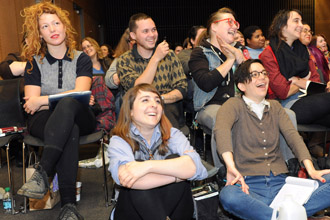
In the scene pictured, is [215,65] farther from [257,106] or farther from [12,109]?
[12,109]

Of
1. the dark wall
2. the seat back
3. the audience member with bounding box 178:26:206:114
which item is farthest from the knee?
the dark wall

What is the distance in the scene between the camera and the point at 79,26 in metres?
8.88


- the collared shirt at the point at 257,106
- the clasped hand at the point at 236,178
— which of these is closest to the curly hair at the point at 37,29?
the collared shirt at the point at 257,106

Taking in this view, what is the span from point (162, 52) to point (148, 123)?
883 mm

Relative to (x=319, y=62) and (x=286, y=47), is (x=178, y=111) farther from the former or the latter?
(x=319, y=62)

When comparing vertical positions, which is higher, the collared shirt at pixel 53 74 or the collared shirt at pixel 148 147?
the collared shirt at pixel 53 74

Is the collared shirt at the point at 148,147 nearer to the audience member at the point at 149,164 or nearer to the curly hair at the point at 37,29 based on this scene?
the audience member at the point at 149,164

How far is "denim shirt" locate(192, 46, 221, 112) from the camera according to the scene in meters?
2.83

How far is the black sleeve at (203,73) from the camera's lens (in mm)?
2693

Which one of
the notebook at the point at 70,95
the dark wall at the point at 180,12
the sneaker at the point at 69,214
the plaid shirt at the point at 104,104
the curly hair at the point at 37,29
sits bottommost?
the sneaker at the point at 69,214

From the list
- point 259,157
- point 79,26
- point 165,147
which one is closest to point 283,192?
point 259,157

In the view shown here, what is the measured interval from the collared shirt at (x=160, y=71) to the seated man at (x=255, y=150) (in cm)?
62

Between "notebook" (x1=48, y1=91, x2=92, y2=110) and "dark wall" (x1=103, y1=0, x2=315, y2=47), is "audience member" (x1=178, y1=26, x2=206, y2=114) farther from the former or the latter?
"dark wall" (x1=103, y1=0, x2=315, y2=47)

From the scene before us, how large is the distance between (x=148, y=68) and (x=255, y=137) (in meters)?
0.97
